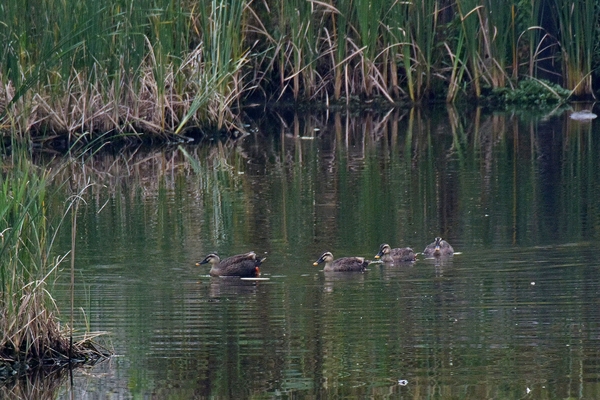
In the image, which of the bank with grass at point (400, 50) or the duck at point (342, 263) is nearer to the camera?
the duck at point (342, 263)

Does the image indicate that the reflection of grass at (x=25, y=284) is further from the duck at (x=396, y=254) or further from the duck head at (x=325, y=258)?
the duck at (x=396, y=254)

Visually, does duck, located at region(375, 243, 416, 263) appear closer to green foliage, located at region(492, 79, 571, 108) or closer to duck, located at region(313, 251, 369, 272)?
duck, located at region(313, 251, 369, 272)

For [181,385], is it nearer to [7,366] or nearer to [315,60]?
[7,366]

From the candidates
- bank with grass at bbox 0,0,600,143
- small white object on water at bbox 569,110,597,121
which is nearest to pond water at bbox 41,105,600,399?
small white object on water at bbox 569,110,597,121

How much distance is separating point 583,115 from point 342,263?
1216cm

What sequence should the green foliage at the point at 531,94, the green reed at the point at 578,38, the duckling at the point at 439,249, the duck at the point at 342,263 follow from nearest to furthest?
the duck at the point at 342,263, the duckling at the point at 439,249, the green reed at the point at 578,38, the green foliage at the point at 531,94

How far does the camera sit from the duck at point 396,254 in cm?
1067

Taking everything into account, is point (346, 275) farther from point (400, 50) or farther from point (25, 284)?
point (400, 50)

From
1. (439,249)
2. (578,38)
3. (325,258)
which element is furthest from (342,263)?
(578,38)

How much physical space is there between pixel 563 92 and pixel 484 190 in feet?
33.5

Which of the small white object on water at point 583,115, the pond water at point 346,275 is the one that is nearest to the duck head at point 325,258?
the pond water at point 346,275

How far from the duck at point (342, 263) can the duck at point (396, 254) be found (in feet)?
0.56

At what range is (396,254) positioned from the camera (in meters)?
10.7

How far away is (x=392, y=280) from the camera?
1002cm
